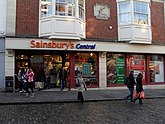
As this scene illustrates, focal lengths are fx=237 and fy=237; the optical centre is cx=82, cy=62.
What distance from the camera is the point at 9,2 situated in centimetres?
1592

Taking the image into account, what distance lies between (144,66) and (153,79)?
4.70 feet

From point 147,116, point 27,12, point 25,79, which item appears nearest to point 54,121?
point 147,116

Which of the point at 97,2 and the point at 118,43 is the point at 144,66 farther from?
the point at 97,2

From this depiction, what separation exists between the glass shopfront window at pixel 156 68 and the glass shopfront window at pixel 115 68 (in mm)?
2833

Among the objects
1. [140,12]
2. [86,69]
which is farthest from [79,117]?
[140,12]

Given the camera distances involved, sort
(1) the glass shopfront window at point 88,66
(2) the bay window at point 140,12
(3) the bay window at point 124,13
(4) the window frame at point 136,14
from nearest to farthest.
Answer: (1) the glass shopfront window at point 88,66, (4) the window frame at point 136,14, (3) the bay window at point 124,13, (2) the bay window at point 140,12

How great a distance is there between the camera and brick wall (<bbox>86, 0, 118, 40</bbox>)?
698 inches

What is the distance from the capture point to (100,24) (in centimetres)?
1806

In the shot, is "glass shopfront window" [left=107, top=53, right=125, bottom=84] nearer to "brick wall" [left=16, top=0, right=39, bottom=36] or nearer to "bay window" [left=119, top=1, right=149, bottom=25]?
"bay window" [left=119, top=1, right=149, bottom=25]

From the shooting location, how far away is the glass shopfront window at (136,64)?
1919 cm

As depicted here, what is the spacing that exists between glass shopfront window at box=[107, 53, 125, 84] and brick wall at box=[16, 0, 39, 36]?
243 inches

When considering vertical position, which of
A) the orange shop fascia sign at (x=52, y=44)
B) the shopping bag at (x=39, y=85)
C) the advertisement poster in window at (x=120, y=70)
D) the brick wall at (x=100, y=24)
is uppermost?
the brick wall at (x=100, y=24)

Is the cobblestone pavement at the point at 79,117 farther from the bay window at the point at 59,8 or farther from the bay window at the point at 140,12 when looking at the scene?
the bay window at the point at 140,12

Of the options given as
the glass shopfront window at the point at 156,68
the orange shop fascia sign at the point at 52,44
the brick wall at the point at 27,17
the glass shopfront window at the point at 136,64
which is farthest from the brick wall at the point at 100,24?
the glass shopfront window at the point at 156,68
